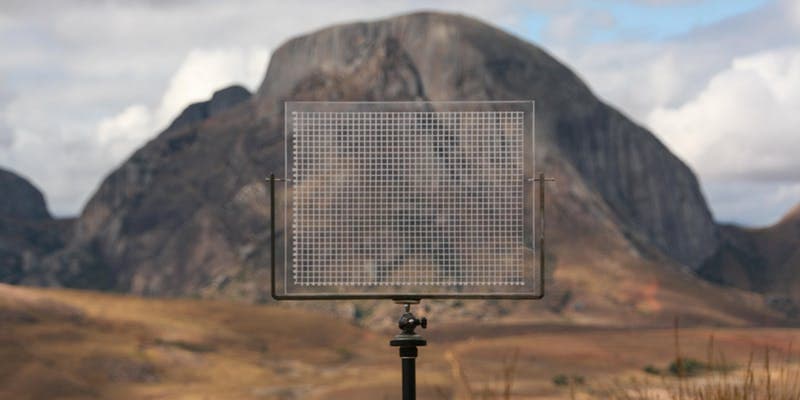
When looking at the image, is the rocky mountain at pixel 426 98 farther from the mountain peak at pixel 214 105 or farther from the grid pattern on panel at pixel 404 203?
the grid pattern on panel at pixel 404 203

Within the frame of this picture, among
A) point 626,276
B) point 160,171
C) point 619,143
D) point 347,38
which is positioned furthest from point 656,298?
point 160,171

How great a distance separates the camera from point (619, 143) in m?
155

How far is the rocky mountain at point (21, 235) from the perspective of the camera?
484ft

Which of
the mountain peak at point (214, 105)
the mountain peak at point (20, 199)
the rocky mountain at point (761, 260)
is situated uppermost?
the mountain peak at point (214, 105)

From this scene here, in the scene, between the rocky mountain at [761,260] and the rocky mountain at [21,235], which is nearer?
the rocky mountain at [21,235]

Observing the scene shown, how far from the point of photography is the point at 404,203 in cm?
680

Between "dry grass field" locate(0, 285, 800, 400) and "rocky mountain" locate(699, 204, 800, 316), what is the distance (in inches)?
2393

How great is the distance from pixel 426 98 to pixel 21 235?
5938 centimetres

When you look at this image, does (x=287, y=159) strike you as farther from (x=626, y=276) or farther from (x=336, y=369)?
(x=626, y=276)

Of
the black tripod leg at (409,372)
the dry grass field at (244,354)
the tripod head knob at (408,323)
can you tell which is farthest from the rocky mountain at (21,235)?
the black tripod leg at (409,372)

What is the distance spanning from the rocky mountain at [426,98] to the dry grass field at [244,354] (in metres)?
30.5

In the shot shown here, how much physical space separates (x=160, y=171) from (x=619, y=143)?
59411 millimetres

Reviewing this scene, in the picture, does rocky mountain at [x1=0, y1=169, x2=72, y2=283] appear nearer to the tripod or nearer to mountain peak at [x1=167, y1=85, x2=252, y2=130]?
mountain peak at [x1=167, y1=85, x2=252, y2=130]

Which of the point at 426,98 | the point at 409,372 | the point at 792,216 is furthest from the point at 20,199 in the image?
the point at 409,372
